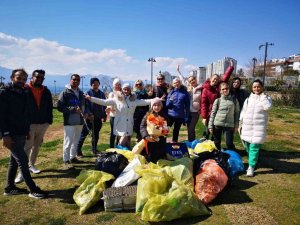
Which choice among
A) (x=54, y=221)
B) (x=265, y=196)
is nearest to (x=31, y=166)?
(x=54, y=221)

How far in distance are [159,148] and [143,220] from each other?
5.07 ft

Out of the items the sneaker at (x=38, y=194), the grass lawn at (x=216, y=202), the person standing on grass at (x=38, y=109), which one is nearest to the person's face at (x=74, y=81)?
the person standing on grass at (x=38, y=109)

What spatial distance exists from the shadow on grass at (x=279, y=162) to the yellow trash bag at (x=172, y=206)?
95.5 inches

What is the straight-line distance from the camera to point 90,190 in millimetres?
4156

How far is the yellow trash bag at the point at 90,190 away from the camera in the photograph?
4.01 metres

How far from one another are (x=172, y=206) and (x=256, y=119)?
267 cm

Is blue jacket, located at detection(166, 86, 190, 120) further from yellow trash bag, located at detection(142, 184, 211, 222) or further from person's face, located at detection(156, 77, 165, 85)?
yellow trash bag, located at detection(142, 184, 211, 222)

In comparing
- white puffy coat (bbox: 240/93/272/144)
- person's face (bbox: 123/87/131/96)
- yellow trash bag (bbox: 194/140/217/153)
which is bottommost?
yellow trash bag (bbox: 194/140/217/153)

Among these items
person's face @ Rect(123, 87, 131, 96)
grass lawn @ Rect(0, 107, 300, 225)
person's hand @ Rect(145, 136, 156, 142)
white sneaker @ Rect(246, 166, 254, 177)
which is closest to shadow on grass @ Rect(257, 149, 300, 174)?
grass lawn @ Rect(0, 107, 300, 225)

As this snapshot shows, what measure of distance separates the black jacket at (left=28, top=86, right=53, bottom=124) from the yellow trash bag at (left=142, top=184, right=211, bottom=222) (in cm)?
268

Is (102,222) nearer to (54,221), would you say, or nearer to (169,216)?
(54,221)

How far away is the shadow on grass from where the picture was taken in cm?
566

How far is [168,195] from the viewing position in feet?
11.8

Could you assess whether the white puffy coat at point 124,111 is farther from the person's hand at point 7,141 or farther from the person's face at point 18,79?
the person's hand at point 7,141
